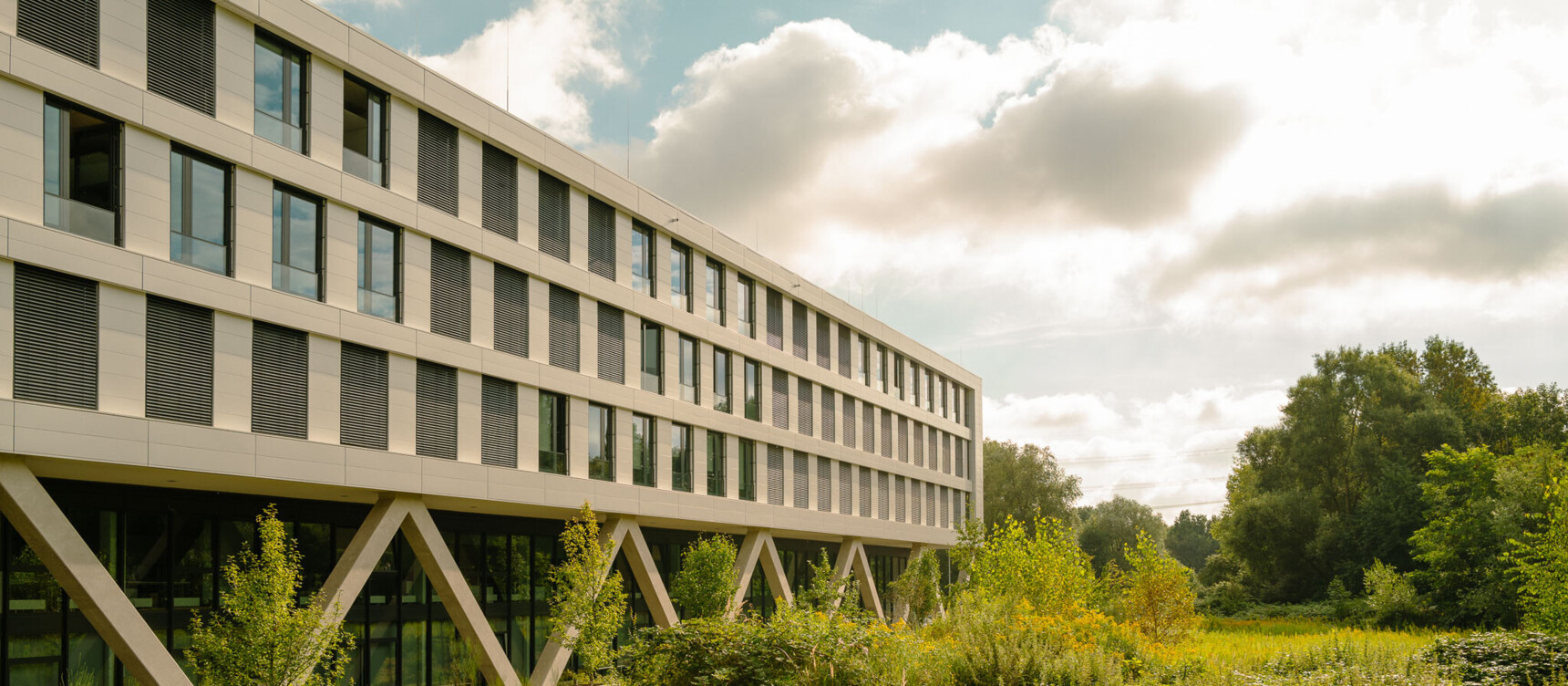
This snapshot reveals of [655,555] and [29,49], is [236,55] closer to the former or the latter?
[29,49]

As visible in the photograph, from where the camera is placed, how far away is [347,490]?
24.4 metres

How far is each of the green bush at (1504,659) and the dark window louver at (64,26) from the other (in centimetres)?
2638

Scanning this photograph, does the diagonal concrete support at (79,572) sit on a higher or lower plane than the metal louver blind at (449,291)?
lower

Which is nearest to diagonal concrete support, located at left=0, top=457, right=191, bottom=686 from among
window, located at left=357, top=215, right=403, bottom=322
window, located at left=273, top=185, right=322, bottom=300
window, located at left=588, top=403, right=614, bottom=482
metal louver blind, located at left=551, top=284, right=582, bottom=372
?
window, located at left=273, top=185, right=322, bottom=300

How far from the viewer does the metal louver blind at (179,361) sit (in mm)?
20203

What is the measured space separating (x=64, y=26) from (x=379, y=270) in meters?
7.78

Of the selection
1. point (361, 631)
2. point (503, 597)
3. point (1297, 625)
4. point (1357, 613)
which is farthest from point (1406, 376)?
point (361, 631)

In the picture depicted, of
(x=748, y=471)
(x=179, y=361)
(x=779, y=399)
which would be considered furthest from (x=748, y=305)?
(x=179, y=361)

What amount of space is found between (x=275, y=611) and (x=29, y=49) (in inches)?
396

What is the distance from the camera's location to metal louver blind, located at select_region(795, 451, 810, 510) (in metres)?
42.9

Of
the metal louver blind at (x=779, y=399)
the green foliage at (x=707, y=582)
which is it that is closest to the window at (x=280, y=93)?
the green foliage at (x=707, y=582)

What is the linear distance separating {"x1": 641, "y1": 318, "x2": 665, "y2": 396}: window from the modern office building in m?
0.12

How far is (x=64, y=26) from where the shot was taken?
1928cm

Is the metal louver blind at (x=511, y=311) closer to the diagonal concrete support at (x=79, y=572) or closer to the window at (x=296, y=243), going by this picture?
the window at (x=296, y=243)
